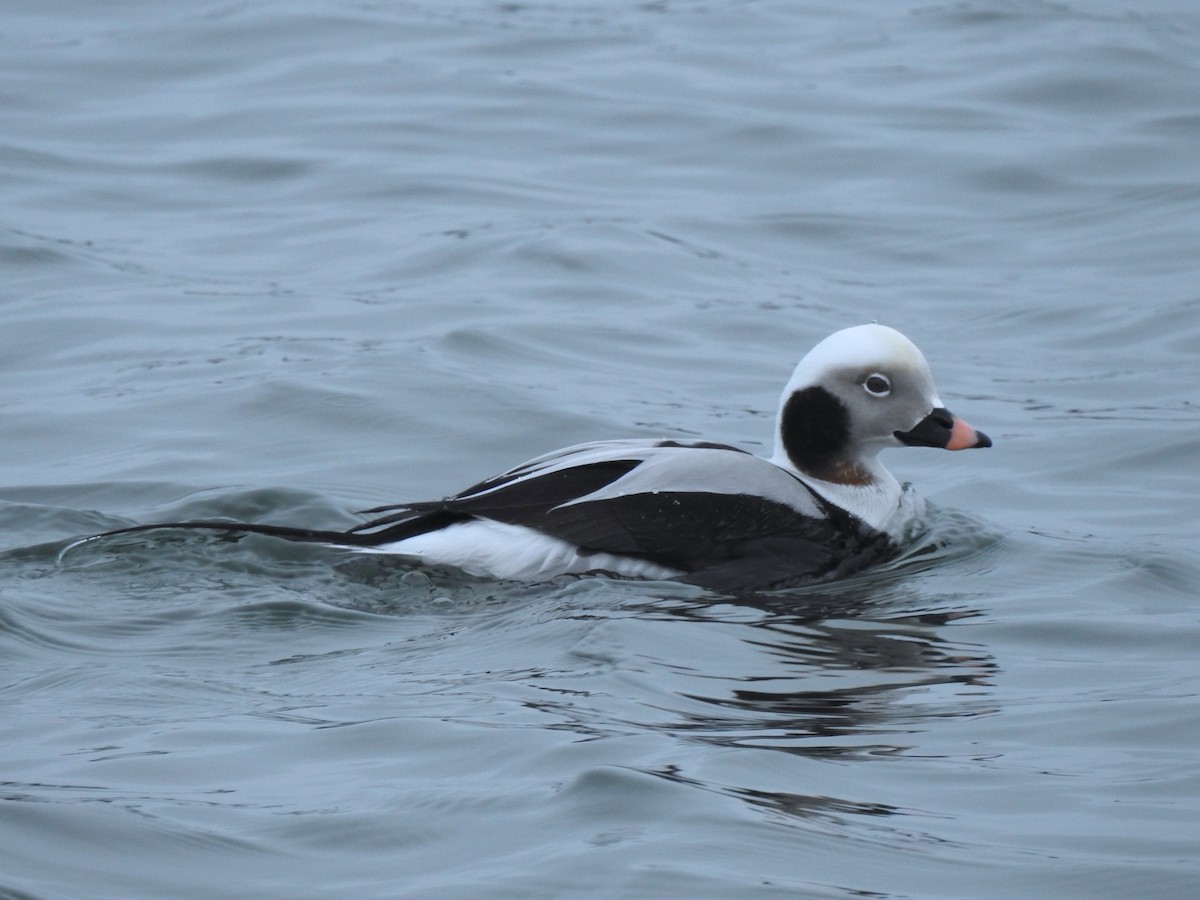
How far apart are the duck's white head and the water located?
1.30ft

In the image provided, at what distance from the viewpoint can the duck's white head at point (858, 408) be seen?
613 centimetres

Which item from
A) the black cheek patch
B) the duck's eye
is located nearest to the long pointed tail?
the black cheek patch

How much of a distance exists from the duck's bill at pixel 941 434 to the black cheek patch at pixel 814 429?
0.19 metres

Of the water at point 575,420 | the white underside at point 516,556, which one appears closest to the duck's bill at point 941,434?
the water at point 575,420

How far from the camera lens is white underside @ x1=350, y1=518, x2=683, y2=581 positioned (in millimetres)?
5656

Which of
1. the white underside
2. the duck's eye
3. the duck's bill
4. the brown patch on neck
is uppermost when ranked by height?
the duck's eye

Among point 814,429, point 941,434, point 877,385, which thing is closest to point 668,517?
point 814,429

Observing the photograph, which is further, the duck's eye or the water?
the duck's eye

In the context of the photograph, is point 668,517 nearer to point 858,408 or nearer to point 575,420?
point 858,408

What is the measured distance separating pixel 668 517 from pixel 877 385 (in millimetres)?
901

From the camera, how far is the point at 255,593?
5488mm

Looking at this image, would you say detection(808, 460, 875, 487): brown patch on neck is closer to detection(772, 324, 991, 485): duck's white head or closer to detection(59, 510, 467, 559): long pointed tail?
detection(772, 324, 991, 485): duck's white head

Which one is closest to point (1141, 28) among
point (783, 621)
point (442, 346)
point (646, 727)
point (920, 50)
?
point (920, 50)

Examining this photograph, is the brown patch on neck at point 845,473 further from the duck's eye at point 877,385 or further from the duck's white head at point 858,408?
the duck's eye at point 877,385
